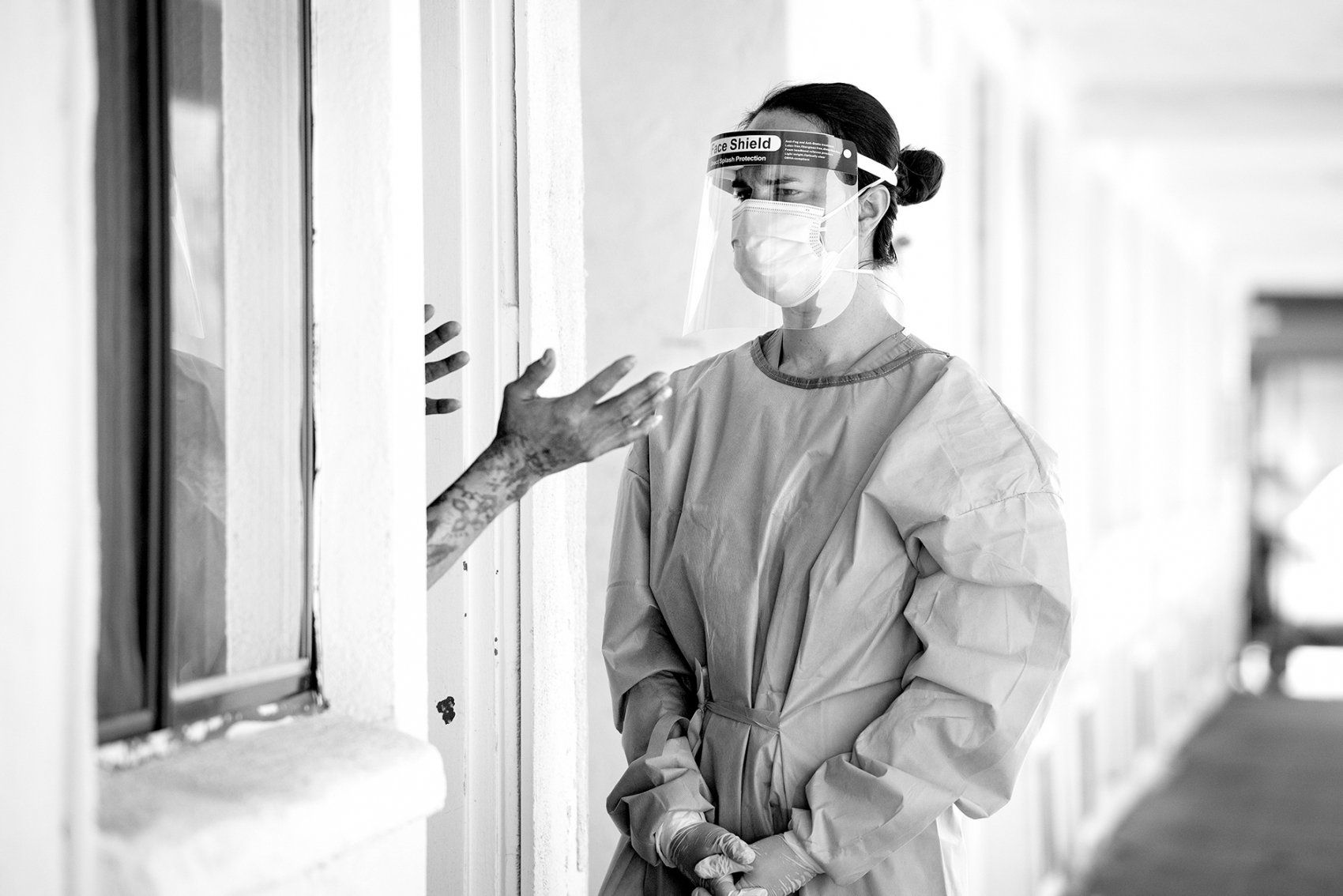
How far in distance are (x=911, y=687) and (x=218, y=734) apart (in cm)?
72

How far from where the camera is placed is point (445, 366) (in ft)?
5.11

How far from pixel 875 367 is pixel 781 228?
202 mm

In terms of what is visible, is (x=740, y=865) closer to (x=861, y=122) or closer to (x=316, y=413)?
(x=316, y=413)

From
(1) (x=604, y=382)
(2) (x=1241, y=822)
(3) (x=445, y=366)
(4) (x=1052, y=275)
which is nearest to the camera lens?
(1) (x=604, y=382)

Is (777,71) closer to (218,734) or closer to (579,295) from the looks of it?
(579,295)

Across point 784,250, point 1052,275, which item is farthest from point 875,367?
point 1052,275

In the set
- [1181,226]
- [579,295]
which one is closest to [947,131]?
[579,295]

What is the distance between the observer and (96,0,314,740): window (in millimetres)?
1079

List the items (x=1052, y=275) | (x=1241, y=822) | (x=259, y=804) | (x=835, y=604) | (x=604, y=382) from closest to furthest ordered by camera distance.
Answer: (x=259, y=804) < (x=604, y=382) < (x=835, y=604) < (x=1052, y=275) < (x=1241, y=822)

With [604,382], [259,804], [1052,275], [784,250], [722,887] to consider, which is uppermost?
[1052,275]

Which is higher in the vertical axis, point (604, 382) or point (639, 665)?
point (604, 382)

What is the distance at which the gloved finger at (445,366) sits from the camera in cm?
155

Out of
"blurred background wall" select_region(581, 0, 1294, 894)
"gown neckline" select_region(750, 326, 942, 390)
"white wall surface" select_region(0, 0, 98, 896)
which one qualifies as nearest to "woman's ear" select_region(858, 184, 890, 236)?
"gown neckline" select_region(750, 326, 942, 390)

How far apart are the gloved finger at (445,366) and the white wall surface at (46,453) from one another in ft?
2.18
